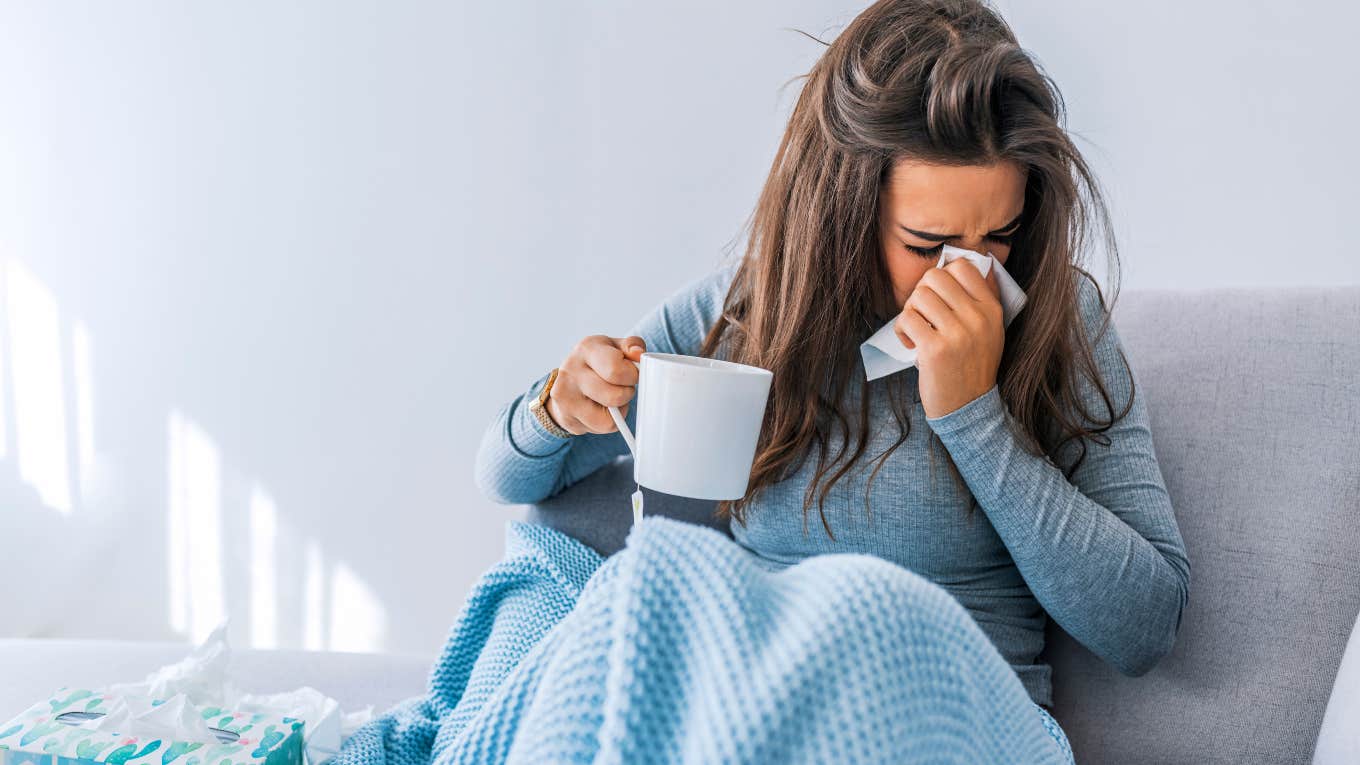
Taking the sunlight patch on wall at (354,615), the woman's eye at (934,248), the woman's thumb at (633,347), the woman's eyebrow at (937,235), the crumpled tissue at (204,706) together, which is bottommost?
Answer: the sunlight patch on wall at (354,615)

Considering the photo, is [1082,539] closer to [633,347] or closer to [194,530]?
[633,347]

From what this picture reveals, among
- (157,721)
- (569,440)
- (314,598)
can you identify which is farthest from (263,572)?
(157,721)

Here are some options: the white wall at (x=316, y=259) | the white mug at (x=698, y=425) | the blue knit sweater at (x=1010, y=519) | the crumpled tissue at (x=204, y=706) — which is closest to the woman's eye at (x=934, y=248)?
the blue knit sweater at (x=1010, y=519)

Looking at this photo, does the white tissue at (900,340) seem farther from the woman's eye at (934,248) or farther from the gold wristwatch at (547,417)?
the gold wristwatch at (547,417)

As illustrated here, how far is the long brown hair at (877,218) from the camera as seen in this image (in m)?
0.81

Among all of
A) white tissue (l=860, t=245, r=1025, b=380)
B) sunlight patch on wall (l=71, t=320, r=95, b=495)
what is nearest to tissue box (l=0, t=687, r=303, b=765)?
white tissue (l=860, t=245, r=1025, b=380)

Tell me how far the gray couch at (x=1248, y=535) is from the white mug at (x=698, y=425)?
0.43 metres

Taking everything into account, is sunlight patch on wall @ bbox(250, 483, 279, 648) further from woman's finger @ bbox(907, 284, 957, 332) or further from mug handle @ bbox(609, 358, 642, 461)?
woman's finger @ bbox(907, 284, 957, 332)

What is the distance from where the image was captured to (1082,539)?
0.79 meters

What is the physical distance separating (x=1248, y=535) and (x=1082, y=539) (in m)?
0.20

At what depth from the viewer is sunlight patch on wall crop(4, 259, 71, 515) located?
1836 millimetres

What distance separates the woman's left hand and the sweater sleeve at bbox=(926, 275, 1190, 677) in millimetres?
16

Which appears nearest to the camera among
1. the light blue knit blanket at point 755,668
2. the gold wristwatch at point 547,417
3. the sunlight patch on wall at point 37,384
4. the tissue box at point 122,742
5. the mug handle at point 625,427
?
the light blue knit blanket at point 755,668

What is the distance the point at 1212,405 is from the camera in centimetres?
93
